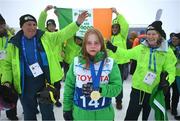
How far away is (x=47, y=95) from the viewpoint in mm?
2812

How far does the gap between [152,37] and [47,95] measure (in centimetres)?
130

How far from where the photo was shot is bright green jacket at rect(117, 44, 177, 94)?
10.1ft

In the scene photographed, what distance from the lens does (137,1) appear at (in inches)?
376

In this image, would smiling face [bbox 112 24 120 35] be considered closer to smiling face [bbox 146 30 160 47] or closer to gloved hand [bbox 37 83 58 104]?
smiling face [bbox 146 30 160 47]

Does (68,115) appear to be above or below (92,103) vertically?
below

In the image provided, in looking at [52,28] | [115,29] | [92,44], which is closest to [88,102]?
[92,44]

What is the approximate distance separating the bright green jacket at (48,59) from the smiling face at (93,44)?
76 cm

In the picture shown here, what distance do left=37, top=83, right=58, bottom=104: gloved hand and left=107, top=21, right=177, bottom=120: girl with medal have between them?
0.84 metres

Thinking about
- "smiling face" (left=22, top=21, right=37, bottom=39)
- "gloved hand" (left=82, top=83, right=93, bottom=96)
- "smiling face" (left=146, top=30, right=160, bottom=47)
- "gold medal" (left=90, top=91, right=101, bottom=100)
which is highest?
"smiling face" (left=22, top=21, right=37, bottom=39)

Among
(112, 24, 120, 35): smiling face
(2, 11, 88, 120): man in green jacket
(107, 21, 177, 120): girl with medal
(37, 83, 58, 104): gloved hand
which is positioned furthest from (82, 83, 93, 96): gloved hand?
(112, 24, 120, 35): smiling face

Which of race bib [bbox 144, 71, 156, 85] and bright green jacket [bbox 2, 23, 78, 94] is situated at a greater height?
bright green jacket [bbox 2, 23, 78, 94]

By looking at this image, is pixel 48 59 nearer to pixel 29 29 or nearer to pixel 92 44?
pixel 29 29

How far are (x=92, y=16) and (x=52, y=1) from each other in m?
5.63

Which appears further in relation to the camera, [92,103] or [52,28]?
[52,28]
